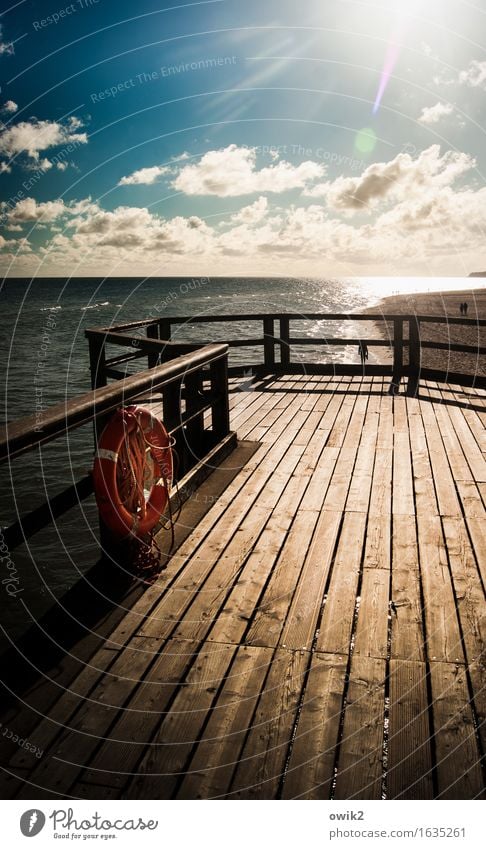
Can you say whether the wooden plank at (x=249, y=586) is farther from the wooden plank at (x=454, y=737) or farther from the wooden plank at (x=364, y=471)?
the wooden plank at (x=454, y=737)

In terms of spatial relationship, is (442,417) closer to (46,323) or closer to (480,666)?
(480,666)

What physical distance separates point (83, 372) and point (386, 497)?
22.5m

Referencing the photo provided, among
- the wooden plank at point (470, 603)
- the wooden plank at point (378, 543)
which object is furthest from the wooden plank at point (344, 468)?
the wooden plank at point (470, 603)

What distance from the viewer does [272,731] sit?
2.06 metres

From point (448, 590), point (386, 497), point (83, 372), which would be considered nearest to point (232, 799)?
point (448, 590)

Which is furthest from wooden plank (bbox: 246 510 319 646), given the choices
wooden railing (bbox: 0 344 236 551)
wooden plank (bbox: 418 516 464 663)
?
wooden railing (bbox: 0 344 236 551)

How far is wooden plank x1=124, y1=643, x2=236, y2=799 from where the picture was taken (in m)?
1.84

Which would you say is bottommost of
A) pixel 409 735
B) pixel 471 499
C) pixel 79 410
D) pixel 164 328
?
pixel 409 735

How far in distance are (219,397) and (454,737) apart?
3.56m

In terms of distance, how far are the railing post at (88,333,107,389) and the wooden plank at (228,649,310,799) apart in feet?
15.9

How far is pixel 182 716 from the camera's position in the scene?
2139mm

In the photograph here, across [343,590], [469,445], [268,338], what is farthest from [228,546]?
[268,338]

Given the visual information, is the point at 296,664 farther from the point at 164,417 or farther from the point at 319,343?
the point at 319,343

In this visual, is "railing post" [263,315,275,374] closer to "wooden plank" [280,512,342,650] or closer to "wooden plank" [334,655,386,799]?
"wooden plank" [280,512,342,650]
